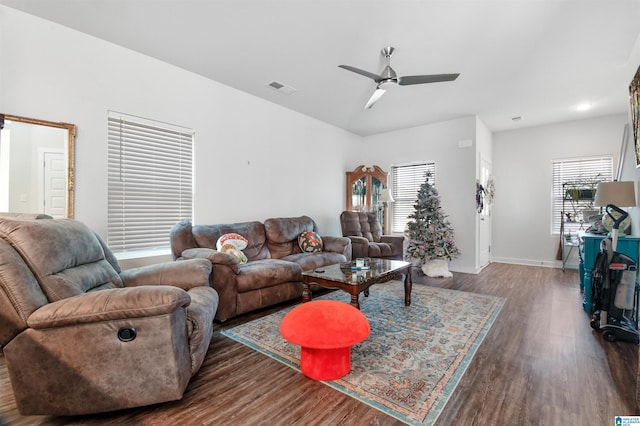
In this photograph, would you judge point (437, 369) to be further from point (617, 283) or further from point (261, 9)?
point (261, 9)

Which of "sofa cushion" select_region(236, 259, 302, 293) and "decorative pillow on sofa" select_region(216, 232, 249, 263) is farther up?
"decorative pillow on sofa" select_region(216, 232, 249, 263)

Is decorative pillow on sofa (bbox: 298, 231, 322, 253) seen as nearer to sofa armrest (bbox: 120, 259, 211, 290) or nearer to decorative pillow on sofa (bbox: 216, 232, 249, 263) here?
decorative pillow on sofa (bbox: 216, 232, 249, 263)

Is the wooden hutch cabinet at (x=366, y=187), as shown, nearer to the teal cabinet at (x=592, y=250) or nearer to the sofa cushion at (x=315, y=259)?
the sofa cushion at (x=315, y=259)

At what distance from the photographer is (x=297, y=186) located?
5035mm

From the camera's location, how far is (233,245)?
3.35m

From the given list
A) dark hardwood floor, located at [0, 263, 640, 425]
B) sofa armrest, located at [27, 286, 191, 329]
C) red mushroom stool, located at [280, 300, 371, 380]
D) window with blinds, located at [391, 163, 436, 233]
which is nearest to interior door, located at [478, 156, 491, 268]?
window with blinds, located at [391, 163, 436, 233]

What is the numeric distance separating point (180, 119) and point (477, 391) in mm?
3902

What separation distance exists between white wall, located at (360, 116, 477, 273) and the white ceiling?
101 centimetres

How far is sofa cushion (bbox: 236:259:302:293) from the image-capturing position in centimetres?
291

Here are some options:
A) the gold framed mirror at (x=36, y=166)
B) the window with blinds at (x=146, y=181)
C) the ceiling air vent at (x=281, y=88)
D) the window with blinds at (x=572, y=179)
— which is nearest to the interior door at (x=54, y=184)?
the gold framed mirror at (x=36, y=166)

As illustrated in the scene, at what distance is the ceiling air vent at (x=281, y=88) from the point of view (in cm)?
389

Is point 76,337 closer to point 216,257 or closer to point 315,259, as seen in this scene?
point 216,257

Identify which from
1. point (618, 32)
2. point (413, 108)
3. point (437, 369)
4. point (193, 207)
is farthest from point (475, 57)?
point (193, 207)

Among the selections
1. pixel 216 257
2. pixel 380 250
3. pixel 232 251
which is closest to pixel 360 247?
pixel 380 250
